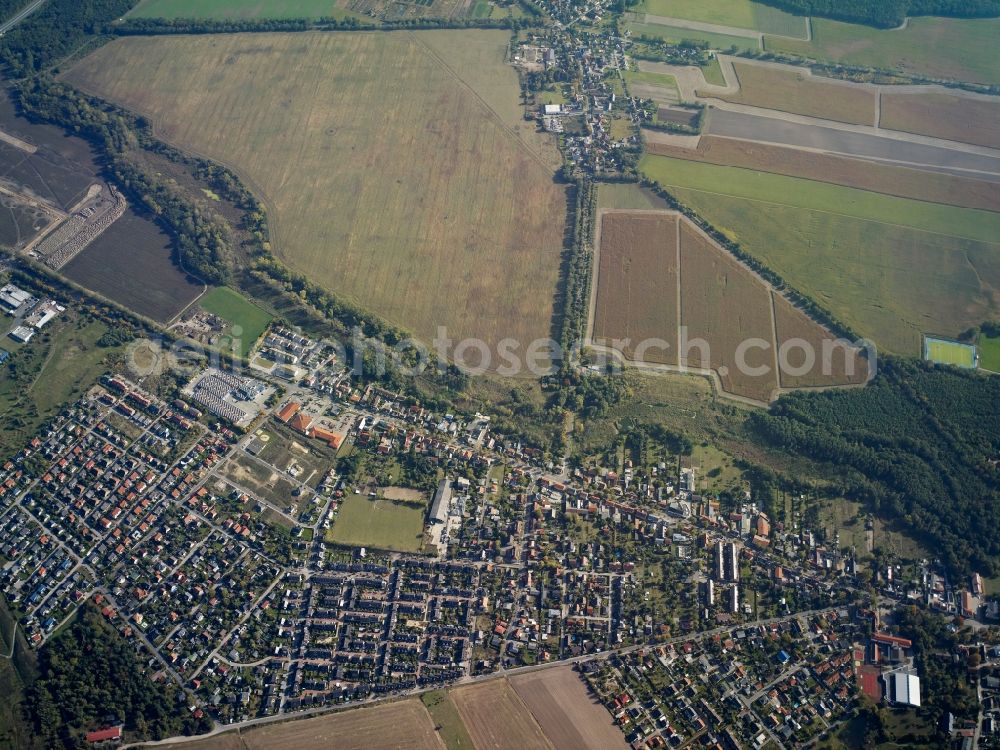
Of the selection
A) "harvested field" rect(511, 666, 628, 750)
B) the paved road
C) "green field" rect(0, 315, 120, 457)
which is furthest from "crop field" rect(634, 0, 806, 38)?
"harvested field" rect(511, 666, 628, 750)

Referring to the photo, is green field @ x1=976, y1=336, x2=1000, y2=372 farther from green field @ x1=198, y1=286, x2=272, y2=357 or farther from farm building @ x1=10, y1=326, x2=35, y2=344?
farm building @ x1=10, y1=326, x2=35, y2=344

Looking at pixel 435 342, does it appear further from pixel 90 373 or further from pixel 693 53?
pixel 693 53

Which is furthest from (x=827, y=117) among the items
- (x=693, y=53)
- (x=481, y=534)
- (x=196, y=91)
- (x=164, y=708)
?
(x=164, y=708)

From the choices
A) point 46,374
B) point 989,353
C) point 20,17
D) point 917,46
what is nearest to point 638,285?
point 989,353

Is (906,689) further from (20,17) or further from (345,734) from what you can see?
(20,17)

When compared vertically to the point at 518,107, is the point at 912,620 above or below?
below

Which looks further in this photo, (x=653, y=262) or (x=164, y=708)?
(x=653, y=262)

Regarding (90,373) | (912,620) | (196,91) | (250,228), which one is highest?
(196,91)
